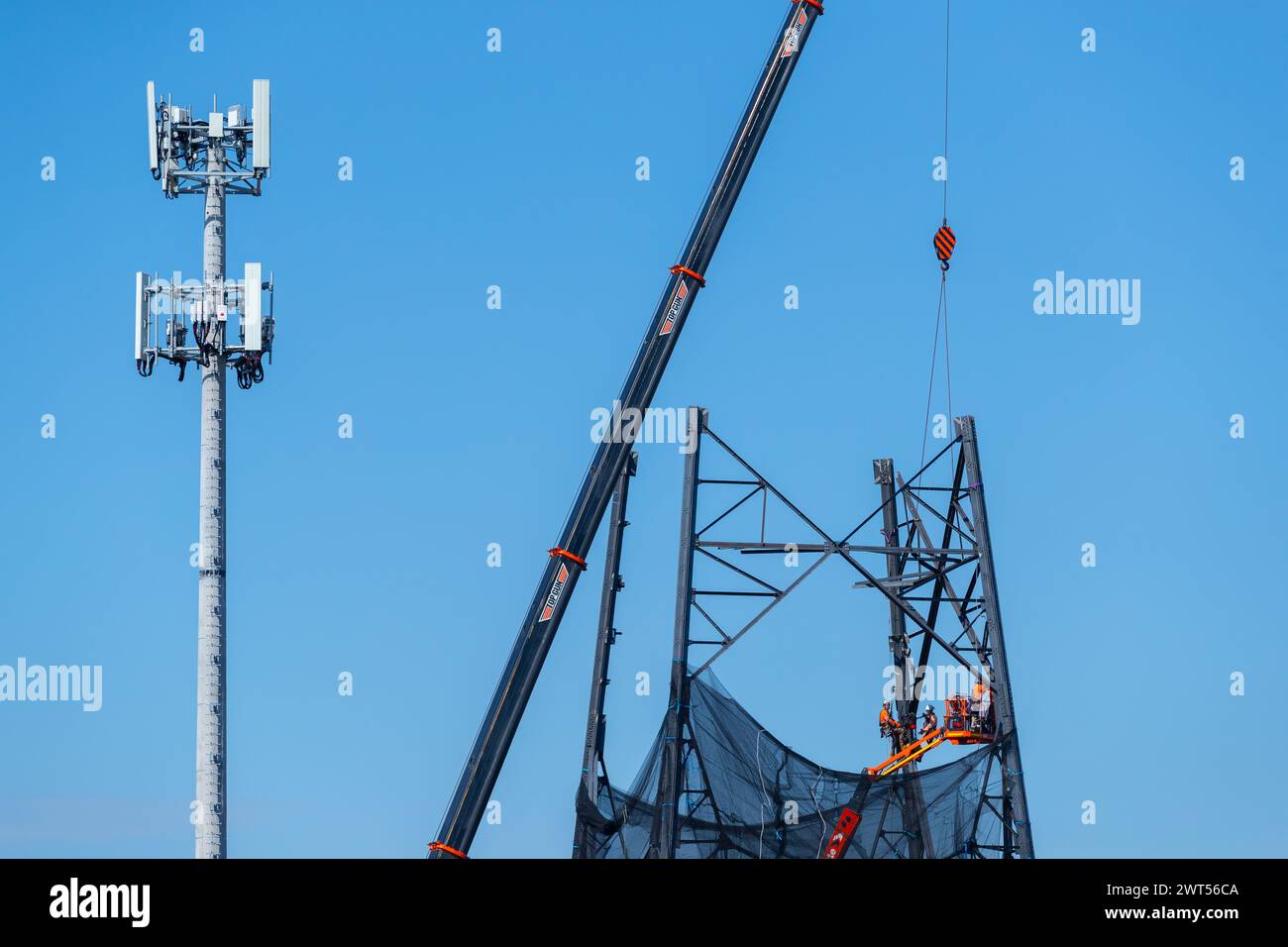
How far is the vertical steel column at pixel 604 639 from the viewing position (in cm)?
5675

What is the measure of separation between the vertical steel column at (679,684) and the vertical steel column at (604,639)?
303 centimetres

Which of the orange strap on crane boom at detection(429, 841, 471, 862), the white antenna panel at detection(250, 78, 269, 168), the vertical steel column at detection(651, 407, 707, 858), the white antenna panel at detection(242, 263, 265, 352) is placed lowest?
the orange strap on crane boom at detection(429, 841, 471, 862)

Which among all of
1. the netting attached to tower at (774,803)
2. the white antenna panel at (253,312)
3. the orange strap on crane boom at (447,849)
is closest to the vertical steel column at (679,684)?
the netting attached to tower at (774,803)

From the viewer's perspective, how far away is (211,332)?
207 feet

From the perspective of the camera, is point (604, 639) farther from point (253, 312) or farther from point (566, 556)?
point (253, 312)

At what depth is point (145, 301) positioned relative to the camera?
6303 cm

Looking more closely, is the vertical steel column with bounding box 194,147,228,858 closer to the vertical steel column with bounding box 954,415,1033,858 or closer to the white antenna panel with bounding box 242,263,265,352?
the white antenna panel with bounding box 242,263,265,352

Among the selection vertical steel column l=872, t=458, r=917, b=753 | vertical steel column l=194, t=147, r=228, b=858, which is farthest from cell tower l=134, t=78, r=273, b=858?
vertical steel column l=872, t=458, r=917, b=753

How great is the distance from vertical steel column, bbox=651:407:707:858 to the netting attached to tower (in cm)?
49

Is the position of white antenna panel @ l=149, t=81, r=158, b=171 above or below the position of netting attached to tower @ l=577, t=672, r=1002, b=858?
above

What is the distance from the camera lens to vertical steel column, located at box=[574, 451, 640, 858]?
56.8 metres
